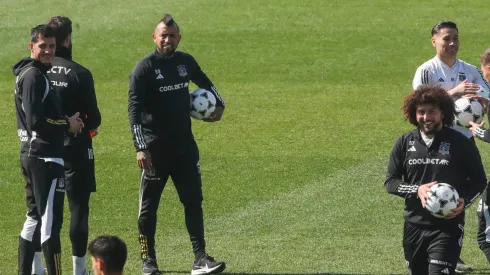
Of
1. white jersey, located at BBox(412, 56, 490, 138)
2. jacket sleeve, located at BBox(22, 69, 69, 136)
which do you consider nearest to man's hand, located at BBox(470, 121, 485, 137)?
white jersey, located at BBox(412, 56, 490, 138)

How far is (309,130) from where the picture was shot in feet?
55.6

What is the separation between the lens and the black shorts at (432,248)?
26.8 ft

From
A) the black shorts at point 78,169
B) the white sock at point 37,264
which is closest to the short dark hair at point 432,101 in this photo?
the black shorts at point 78,169

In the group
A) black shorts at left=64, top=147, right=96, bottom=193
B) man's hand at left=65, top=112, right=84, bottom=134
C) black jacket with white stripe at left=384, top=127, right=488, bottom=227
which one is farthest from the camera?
black shorts at left=64, top=147, right=96, bottom=193

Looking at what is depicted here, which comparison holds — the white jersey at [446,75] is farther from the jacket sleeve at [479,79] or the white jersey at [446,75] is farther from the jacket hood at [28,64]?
the jacket hood at [28,64]

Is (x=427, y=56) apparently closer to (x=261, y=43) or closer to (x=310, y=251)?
(x=261, y=43)

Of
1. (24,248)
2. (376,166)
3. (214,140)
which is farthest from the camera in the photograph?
(214,140)

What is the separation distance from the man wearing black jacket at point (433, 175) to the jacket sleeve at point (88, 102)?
9.09ft

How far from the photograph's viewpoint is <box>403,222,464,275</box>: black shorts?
8180 mm

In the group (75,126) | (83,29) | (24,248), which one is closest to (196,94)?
(75,126)

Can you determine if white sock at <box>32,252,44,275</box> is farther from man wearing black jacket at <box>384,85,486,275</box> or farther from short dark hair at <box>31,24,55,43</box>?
man wearing black jacket at <box>384,85,486,275</box>

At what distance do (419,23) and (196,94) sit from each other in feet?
46.6

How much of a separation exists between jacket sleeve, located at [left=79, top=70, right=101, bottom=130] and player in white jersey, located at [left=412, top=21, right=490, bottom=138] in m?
→ 3.05

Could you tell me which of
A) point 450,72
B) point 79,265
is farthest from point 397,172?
point 79,265
